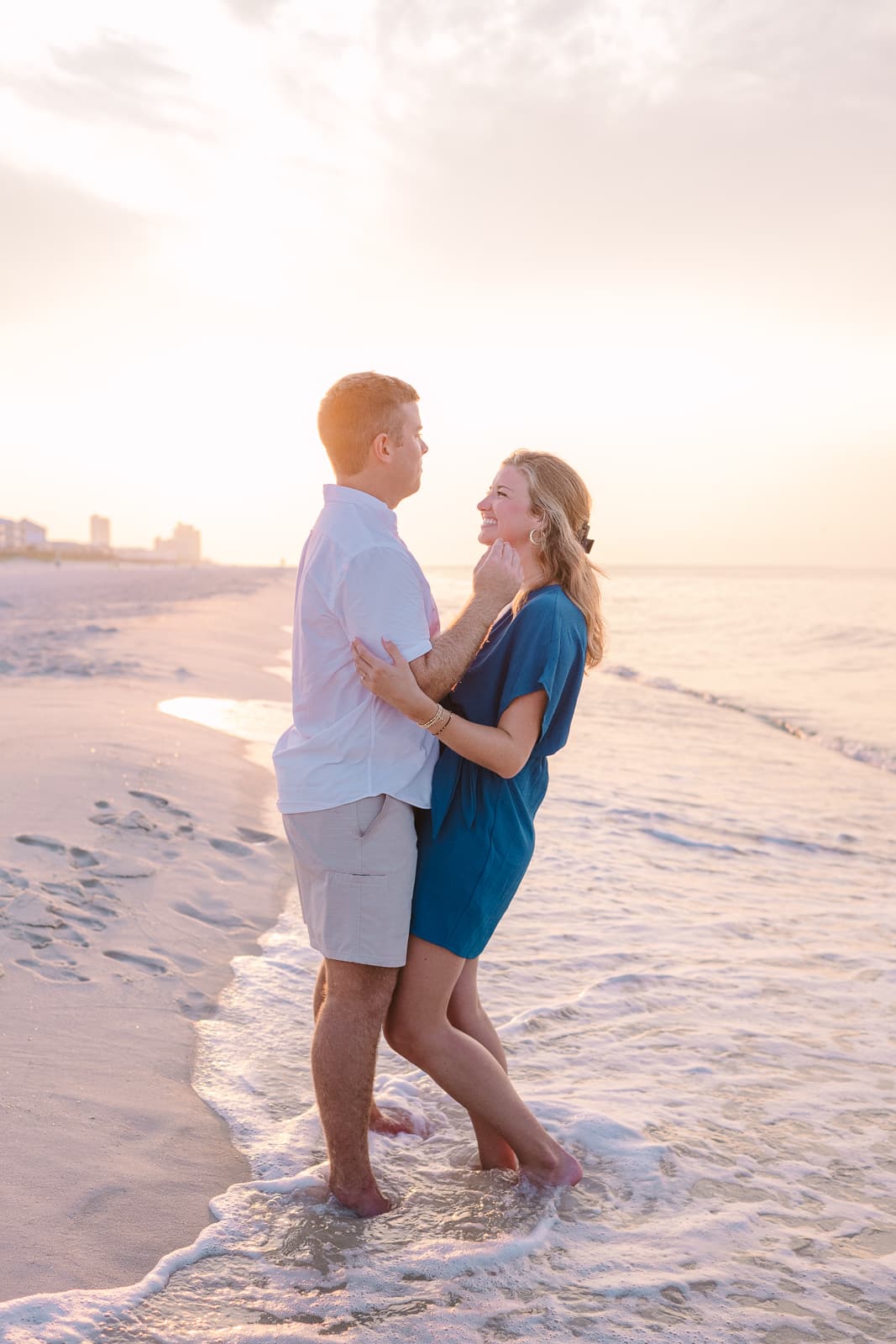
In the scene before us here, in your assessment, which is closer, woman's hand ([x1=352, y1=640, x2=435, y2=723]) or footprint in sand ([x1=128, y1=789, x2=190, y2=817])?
woman's hand ([x1=352, y1=640, x2=435, y2=723])

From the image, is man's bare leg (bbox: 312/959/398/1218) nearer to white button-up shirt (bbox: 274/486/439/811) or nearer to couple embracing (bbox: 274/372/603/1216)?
couple embracing (bbox: 274/372/603/1216)

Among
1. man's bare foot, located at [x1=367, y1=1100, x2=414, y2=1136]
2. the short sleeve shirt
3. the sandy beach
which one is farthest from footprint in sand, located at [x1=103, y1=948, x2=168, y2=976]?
the short sleeve shirt

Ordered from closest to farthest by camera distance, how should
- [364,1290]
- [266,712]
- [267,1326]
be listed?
1. [267,1326]
2. [364,1290]
3. [266,712]

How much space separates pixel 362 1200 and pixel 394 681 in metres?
1.53

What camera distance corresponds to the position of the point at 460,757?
3053 millimetres

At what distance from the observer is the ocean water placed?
103 inches

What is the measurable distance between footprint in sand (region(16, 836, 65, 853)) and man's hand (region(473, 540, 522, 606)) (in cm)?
323

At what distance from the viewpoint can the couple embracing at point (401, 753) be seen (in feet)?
9.29

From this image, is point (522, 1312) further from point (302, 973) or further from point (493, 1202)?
point (302, 973)

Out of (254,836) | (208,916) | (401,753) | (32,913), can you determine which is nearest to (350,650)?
(401,753)

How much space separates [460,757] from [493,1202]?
1353mm

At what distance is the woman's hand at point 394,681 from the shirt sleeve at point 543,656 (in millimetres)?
284

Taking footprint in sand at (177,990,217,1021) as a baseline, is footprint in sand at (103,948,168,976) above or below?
above

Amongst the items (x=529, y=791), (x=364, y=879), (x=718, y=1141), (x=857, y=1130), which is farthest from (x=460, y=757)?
(x=857, y=1130)
